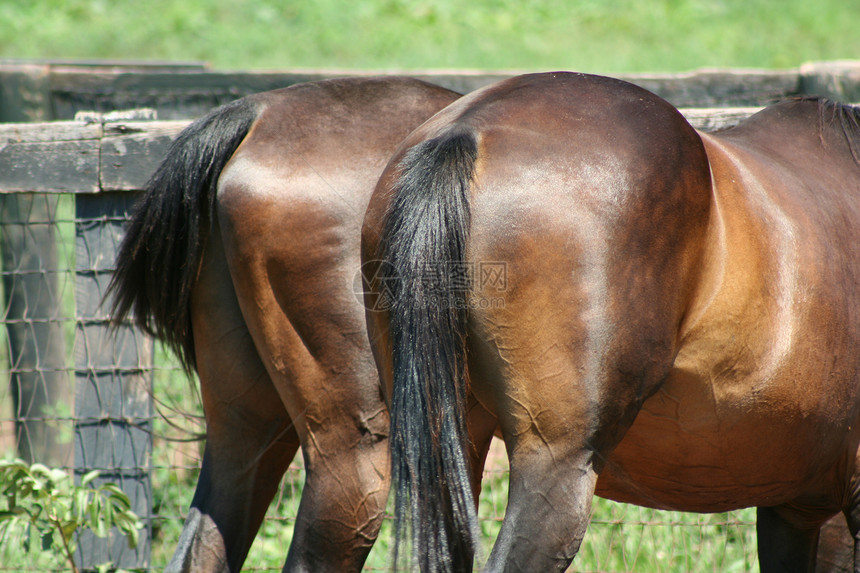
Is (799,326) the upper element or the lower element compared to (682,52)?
lower

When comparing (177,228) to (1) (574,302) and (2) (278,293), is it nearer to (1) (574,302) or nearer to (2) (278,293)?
(2) (278,293)

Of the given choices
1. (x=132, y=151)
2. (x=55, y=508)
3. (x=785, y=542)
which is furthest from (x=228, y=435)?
(x=785, y=542)

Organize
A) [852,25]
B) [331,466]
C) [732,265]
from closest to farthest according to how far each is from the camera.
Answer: [732,265] → [331,466] → [852,25]

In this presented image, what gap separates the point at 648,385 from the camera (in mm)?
1547

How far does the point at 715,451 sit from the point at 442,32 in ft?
33.3

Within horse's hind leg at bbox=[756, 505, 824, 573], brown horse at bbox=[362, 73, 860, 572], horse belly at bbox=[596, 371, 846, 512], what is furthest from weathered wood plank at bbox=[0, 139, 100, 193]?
horse's hind leg at bbox=[756, 505, 824, 573]

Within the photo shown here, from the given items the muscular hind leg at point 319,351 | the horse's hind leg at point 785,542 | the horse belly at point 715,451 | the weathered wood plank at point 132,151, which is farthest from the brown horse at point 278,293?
the horse's hind leg at point 785,542

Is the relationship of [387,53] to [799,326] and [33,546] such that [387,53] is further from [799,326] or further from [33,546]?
[799,326]

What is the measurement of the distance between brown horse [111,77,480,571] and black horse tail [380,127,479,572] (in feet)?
1.42

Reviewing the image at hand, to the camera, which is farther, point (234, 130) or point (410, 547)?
point (234, 130)

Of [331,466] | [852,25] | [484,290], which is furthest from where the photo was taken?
[852,25]

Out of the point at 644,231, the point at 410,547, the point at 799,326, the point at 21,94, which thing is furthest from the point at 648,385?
the point at 21,94

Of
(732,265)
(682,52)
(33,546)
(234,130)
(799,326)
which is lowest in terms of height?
(33,546)

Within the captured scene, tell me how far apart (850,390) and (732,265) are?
552 mm
